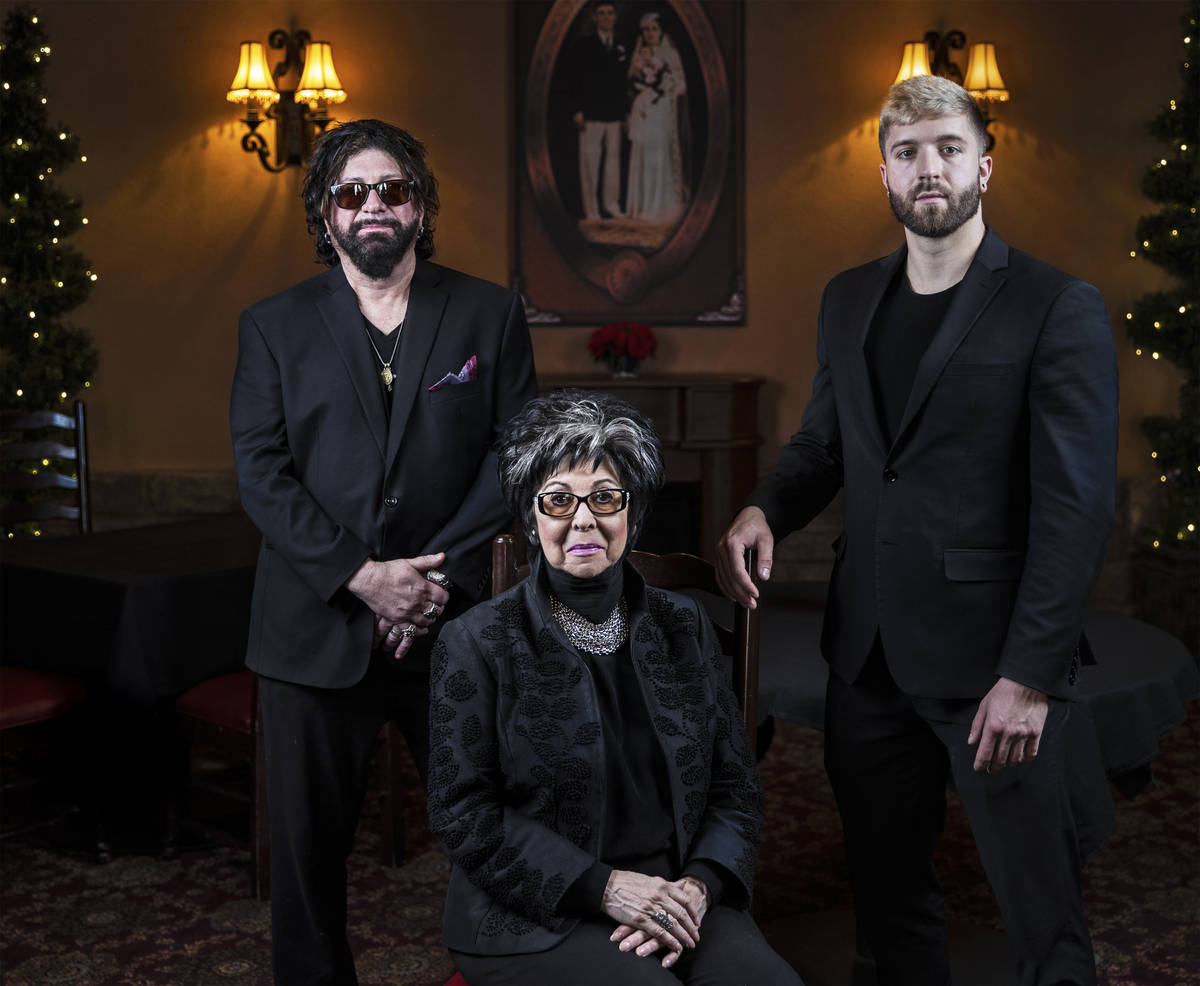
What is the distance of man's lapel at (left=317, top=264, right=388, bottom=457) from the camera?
2.38 m

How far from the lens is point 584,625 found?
2045 mm

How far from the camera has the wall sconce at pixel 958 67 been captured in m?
6.20

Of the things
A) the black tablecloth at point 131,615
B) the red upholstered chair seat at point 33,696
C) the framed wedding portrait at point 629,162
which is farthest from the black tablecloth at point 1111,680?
the framed wedding portrait at point 629,162

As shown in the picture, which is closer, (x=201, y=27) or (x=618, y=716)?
(x=618, y=716)

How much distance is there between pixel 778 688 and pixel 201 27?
474 cm

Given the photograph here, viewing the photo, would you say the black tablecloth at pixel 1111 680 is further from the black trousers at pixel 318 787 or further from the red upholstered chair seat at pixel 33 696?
the red upholstered chair seat at pixel 33 696

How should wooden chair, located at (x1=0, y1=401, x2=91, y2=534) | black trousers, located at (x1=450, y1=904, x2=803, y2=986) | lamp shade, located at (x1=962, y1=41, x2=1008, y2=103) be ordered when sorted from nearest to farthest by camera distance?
black trousers, located at (x1=450, y1=904, x2=803, y2=986), wooden chair, located at (x1=0, y1=401, x2=91, y2=534), lamp shade, located at (x1=962, y1=41, x2=1008, y2=103)

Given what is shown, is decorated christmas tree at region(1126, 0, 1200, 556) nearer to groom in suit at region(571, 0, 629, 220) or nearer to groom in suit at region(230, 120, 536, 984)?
groom in suit at region(571, 0, 629, 220)

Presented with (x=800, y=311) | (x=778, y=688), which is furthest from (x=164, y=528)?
(x=800, y=311)

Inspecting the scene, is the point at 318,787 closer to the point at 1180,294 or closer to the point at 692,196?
the point at 692,196

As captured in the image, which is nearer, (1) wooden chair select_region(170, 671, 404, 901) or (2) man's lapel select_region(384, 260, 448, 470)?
(2) man's lapel select_region(384, 260, 448, 470)

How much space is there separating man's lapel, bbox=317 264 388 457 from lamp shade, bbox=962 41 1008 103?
454 centimetres

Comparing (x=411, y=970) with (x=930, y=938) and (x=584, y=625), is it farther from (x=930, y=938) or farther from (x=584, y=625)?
(x=584, y=625)

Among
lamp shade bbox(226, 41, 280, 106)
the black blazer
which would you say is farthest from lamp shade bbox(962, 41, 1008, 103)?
the black blazer
